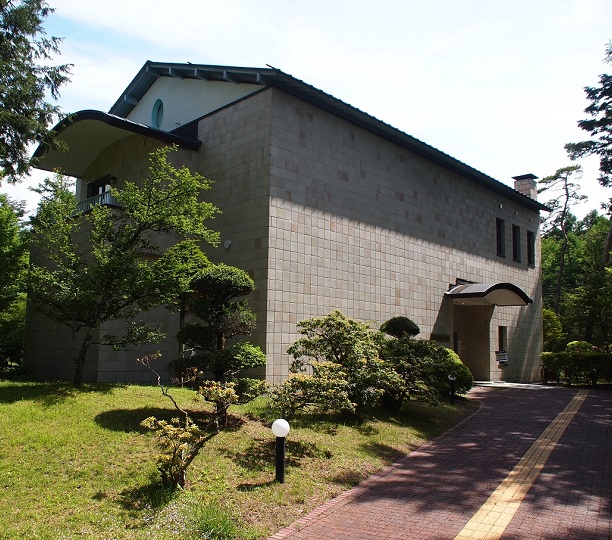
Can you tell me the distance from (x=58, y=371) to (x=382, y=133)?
12583 millimetres

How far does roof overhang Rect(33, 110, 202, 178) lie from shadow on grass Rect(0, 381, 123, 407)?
7.71 m

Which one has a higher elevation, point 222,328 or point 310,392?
point 222,328

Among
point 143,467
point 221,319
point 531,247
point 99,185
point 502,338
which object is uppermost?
point 99,185

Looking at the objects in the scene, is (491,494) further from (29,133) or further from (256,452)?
(29,133)

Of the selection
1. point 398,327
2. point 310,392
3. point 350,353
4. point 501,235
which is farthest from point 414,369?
point 501,235

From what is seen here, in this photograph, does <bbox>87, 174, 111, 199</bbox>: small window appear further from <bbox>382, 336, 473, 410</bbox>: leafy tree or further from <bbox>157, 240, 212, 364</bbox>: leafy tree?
<bbox>382, 336, 473, 410</bbox>: leafy tree

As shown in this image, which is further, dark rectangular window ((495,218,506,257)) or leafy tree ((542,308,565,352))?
leafy tree ((542,308,565,352))

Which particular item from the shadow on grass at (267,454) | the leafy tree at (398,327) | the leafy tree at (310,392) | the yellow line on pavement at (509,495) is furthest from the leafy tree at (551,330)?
the shadow on grass at (267,454)

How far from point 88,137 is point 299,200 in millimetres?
7907

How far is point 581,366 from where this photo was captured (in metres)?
22.6

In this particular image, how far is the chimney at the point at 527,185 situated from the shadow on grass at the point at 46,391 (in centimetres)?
2368

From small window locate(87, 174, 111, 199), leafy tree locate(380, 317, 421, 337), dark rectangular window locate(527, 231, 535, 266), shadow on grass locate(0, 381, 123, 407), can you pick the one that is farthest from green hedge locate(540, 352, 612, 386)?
small window locate(87, 174, 111, 199)

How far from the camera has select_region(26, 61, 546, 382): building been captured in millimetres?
14719

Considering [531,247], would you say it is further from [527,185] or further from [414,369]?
[414,369]
